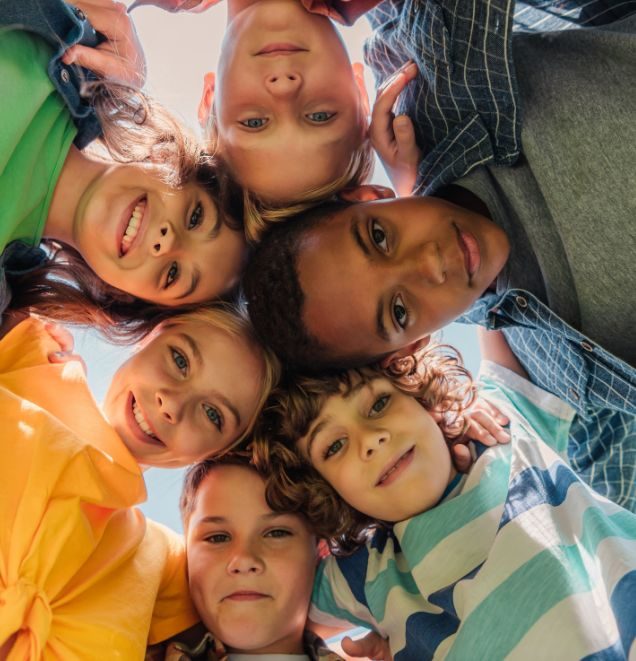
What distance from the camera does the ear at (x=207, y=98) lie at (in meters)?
1.30

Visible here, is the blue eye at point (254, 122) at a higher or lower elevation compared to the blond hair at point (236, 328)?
higher

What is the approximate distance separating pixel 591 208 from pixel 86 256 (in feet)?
2.39

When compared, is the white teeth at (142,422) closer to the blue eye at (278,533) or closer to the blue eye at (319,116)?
the blue eye at (278,533)

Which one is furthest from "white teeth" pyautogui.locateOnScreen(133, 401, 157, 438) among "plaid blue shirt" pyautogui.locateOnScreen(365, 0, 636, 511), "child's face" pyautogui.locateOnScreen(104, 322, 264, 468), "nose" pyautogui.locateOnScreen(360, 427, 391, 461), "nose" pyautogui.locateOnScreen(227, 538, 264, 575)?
"plaid blue shirt" pyautogui.locateOnScreen(365, 0, 636, 511)

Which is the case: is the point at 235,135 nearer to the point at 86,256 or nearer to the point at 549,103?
the point at 86,256

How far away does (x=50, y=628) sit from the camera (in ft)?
3.50

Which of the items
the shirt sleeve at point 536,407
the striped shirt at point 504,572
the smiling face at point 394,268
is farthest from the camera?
the shirt sleeve at point 536,407

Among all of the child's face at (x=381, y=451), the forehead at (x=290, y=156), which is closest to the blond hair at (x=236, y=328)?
the child's face at (x=381, y=451)

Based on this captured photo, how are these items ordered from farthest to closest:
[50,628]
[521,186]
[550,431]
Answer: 1. [550,431]
2. [521,186]
3. [50,628]

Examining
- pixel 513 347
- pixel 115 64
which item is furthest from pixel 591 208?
pixel 115 64

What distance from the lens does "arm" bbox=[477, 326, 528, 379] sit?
4.81 feet

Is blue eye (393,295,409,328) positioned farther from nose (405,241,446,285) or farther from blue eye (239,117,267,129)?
blue eye (239,117,267,129)

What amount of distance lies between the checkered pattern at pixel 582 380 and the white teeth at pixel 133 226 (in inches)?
21.4

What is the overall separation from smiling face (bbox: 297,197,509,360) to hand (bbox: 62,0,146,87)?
1.19 feet
